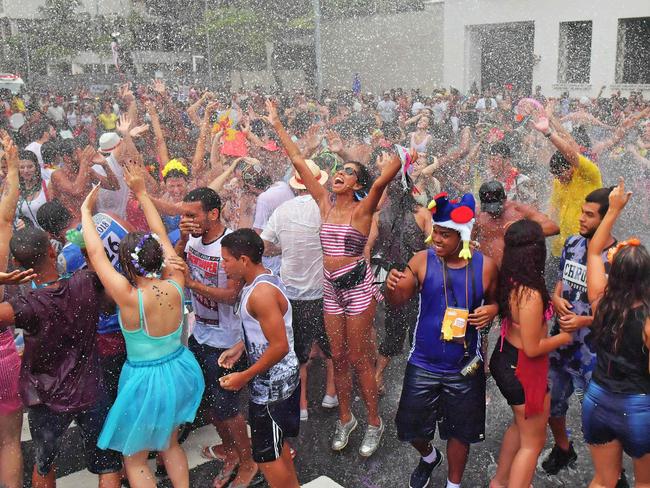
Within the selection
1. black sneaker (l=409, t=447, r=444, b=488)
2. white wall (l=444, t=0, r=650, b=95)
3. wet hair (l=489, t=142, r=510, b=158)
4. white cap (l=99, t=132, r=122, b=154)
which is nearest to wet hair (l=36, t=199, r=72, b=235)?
white cap (l=99, t=132, r=122, b=154)

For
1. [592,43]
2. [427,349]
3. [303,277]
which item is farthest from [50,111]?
[592,43]

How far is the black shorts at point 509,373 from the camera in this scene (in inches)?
135

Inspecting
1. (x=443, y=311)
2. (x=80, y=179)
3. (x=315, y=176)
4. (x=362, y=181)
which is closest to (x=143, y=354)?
(x=443, y=311)

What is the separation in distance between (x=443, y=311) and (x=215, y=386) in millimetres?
1369

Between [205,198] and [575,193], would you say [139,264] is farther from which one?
[575,193]

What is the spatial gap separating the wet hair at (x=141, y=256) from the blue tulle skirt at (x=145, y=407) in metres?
0.44

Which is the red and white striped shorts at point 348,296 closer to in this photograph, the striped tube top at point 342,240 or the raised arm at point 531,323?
the striped tube top at point 342,240

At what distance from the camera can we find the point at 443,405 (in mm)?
3555

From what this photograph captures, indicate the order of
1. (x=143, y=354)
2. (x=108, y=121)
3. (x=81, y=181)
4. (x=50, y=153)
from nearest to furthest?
(x=143, y=354)
(x=81, y=181)
(x=50, y=153)
(x=108, y=121)

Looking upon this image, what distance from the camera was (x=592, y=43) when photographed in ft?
77.9

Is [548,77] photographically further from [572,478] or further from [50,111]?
[572,478]

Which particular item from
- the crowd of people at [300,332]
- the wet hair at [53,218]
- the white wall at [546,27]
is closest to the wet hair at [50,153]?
the crowd of people at [300,332]

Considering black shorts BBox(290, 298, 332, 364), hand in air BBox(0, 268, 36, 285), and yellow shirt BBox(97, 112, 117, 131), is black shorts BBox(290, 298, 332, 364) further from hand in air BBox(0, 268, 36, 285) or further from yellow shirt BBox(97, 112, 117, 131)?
yellow shirt BBox(97, 112, 117, 131)

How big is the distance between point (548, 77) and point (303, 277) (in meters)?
22.7
